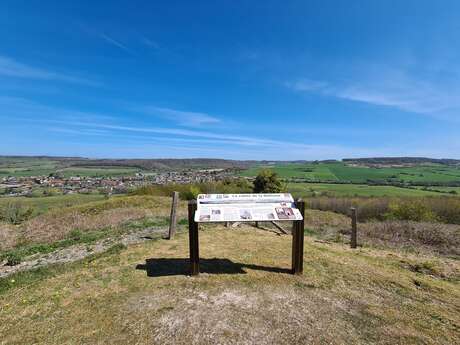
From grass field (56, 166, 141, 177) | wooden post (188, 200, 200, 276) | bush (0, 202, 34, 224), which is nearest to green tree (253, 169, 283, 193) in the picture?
bush (0, 202, 34, 224)

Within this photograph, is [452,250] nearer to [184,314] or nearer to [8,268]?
[184,314]

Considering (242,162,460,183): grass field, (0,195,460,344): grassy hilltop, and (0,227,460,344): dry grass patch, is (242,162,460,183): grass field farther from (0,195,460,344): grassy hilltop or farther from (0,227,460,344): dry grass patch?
(0,227,460,344): dry grass patch

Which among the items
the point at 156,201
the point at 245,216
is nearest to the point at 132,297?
the point at 245,216

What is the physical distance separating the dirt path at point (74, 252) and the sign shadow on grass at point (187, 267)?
2776mm

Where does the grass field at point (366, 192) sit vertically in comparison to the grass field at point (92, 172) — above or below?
below

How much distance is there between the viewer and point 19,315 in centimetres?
480

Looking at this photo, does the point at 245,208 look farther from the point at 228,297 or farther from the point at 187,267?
the point at 187,267

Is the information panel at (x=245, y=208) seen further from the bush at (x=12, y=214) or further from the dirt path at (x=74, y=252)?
the bush at (x=12, y=214)

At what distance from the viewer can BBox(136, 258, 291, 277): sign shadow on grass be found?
272 inches

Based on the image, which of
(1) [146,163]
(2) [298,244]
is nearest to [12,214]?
(2) [298,244]

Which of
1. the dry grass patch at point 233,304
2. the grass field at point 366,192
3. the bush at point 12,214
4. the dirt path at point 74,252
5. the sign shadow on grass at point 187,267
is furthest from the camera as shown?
the grass field at point 366,192

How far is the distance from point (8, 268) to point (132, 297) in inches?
213

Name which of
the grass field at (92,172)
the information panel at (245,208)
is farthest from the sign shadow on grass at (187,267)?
the grass field at (92,172)

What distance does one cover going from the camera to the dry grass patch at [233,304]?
4246 mm
